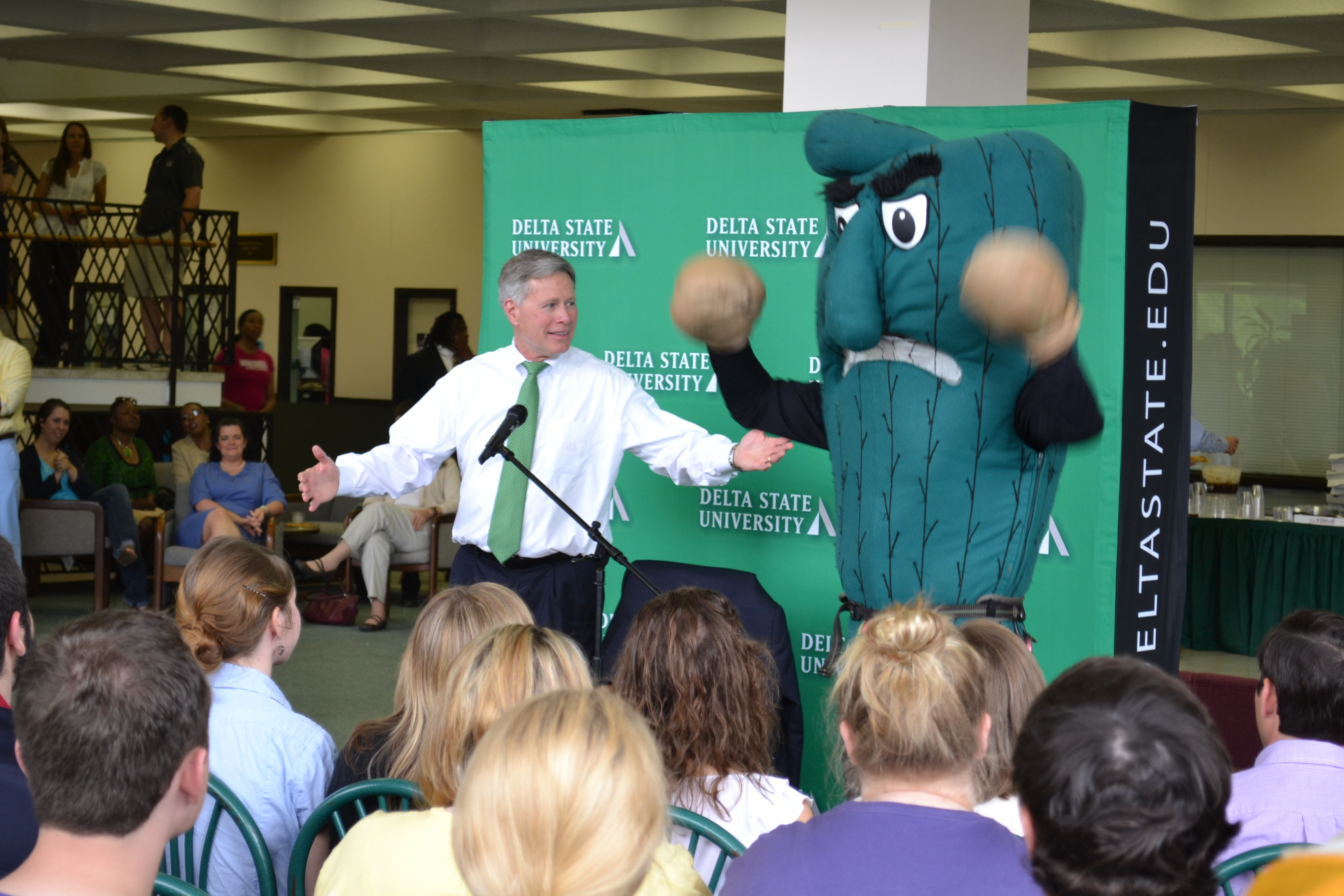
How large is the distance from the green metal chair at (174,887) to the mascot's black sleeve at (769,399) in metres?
2.13

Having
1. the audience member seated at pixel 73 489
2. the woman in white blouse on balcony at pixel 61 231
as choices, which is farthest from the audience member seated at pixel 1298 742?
the woman in white blouse on balcony at pixel 61 231

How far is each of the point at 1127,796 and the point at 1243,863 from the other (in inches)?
28.6

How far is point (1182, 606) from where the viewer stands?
324cm

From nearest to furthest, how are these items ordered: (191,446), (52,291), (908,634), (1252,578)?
(908,634) < (1252,578) < (191,446) < (52,291)

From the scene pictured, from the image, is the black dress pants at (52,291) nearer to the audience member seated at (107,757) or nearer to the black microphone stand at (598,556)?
the black microphone stand at (598,556)

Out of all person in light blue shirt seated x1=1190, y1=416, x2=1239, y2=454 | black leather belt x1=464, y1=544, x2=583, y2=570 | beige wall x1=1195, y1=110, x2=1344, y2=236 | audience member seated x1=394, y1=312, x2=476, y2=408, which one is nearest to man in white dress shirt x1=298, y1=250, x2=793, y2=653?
black leather belt x1=464, y1=544, x2=583, y2=570

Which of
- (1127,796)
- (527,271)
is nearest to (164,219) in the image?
(527,271)

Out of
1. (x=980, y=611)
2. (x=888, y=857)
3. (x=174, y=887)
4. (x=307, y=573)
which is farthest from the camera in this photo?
(x=307, y=573)

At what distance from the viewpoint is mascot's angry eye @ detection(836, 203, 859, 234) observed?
2.91m

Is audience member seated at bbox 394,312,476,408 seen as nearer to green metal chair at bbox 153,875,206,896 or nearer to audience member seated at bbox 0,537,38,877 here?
audience member seated at bbox 0,537,38,877

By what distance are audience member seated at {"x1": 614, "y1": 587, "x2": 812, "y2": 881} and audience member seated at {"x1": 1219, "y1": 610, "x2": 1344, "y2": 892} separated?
2.21ft

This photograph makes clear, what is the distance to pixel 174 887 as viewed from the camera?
4.98 feet

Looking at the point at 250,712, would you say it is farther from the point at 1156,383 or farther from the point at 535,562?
the point at 1156,383

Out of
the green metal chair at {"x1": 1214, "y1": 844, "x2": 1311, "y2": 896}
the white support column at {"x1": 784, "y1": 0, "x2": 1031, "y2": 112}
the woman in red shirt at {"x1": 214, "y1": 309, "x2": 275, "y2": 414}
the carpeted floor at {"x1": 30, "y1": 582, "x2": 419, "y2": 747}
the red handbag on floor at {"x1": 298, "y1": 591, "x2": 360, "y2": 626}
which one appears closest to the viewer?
the green metal chair at {"x1": 1214, "y1": 844, "x2": 1311, "y2": 896}
